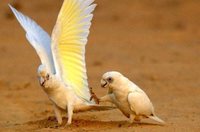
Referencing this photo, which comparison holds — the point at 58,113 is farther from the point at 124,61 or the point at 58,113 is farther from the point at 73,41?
the point at 124,61

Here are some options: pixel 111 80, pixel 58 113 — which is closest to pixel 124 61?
pixel 58 113

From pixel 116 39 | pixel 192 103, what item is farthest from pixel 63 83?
pixel 116 39

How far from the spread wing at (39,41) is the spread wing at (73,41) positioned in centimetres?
17

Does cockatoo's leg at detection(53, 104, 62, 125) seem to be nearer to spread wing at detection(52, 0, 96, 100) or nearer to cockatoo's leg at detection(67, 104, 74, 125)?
cockatoo's leg at detection(67, 104, 74, 125)

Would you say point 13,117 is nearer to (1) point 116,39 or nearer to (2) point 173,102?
(2) point 173,102

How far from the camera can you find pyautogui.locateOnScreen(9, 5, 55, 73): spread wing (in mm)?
10766

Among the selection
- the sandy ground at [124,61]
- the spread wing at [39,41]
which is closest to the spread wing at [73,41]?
the spread wing at [39,41]

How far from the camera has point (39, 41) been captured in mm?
11180

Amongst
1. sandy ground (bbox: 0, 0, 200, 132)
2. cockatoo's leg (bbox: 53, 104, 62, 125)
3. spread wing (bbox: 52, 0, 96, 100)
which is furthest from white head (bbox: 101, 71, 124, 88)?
cockatoo's leg (bbox: 53, 104, 62, 125)

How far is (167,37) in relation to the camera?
23.8 m

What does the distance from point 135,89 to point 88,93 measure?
0.93 metres

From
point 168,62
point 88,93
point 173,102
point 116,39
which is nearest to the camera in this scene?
point 88,93

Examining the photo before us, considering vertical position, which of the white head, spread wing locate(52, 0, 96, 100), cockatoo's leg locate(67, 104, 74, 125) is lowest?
cockatoo's leg locate(67, 104, 74, 125)

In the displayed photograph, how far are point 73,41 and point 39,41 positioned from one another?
52cm
